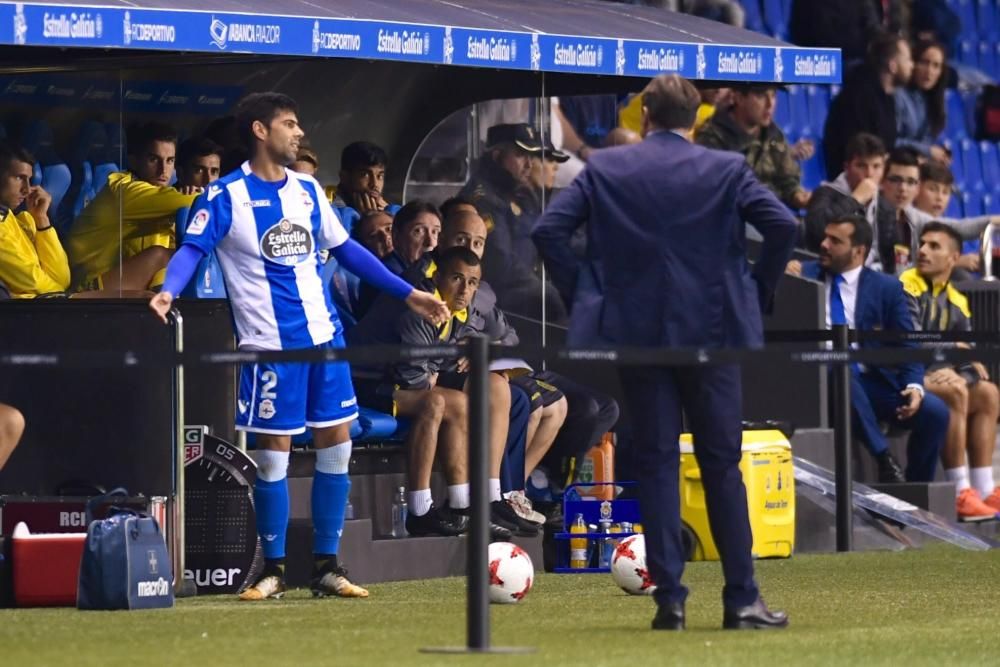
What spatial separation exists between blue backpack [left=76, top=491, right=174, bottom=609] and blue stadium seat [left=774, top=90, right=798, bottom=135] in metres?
11.1

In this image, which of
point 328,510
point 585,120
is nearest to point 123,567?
point 328,510

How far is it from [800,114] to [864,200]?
11.4 feet

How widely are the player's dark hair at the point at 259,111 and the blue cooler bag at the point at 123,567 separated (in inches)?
63.1

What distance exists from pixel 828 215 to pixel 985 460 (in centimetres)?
200

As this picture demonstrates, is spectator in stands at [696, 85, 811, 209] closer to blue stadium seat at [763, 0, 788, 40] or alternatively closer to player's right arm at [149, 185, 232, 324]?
blue stadium seat at [763, 0, 788, 40]

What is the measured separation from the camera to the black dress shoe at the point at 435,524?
11.8 meters

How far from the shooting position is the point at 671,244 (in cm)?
802

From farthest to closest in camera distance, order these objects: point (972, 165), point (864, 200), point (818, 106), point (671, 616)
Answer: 1. point (972, 165)
2. point (818, 106)
3. point (864, 200)
4. point (671, 616)

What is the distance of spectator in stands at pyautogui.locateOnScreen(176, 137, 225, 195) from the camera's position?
1181cm

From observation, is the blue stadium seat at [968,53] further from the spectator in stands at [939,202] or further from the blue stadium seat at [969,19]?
the spectator in stands at [939,202]

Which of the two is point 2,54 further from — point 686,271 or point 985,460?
point 985,460

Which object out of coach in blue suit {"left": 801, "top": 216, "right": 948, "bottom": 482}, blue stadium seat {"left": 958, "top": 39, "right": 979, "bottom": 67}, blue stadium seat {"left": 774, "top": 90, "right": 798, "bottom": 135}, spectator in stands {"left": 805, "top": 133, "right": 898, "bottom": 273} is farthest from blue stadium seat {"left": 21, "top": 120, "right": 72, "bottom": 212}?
blue stadium seat {"left": 958, "top": 39, "right": 979, "bottom": 67}

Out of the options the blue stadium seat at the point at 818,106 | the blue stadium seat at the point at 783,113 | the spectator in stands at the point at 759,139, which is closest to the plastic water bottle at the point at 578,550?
the spectator in stands at the point at 759,139

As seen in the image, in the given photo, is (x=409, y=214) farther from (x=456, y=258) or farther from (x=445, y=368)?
(x=445, y=368)
